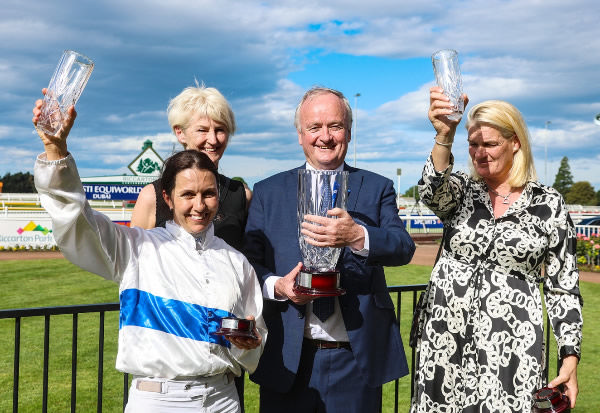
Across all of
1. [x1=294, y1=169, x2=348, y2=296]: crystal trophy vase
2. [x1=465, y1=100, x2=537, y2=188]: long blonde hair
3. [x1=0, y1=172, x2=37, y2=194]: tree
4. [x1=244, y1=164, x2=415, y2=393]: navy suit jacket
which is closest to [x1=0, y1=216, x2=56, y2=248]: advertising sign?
[x1=244, y1=164, x2=415, y2=393]: navy suit jacket

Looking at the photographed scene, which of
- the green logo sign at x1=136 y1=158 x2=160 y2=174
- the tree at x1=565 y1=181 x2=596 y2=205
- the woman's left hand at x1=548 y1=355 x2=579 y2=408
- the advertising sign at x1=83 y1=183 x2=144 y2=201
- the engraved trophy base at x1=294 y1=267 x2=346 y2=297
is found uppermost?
the tree at x1=565 y1=181 x2=596 y2=205

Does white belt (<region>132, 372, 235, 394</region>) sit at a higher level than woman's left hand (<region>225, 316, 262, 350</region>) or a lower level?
lower

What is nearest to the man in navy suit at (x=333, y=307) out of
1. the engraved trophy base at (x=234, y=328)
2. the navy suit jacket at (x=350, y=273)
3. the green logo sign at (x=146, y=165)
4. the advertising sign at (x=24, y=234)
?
the navy suit jacket at (x=350, y=273)

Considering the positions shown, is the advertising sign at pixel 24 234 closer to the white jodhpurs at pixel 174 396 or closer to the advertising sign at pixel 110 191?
the advertising sign at pixel 110 191

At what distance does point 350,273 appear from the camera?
2600 mm

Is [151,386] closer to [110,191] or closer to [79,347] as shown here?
[79,347]

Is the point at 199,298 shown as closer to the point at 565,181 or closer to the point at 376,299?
the point at 376,299

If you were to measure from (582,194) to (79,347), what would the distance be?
8388 centimetres

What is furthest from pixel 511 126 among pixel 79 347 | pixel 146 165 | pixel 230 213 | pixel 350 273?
pixel 146 165

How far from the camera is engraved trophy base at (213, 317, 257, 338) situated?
2.04 metres

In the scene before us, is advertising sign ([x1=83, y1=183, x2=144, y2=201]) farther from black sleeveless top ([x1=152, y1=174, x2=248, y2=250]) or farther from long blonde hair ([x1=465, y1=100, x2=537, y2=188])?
long blonde hair ([x1=465, y1=100, x2=537, y2=188])

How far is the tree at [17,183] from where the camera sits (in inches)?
3582

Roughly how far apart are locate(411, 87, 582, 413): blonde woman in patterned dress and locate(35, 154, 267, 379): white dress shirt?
3.24ft

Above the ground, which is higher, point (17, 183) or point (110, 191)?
point (17, 183)
